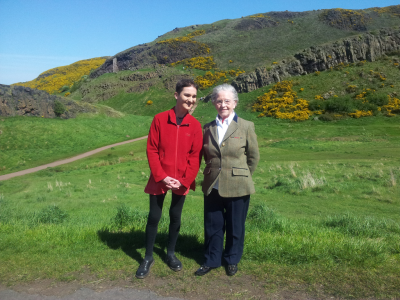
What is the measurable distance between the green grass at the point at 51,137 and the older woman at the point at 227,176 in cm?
2123

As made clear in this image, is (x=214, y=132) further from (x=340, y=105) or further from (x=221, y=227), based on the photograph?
(x=340, y=105)

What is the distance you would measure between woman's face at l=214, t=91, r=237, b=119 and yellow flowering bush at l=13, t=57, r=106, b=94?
8957 centimetres

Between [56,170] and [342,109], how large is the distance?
94.6 feet

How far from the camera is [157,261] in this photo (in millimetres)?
4086

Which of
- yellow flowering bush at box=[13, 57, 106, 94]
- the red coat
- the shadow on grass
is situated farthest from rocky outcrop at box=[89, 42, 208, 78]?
the red coat

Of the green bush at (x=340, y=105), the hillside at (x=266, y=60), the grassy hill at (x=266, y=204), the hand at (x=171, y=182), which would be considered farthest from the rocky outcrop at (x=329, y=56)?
the hand at (x=171, y=182)

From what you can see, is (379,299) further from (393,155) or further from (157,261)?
(393,155)

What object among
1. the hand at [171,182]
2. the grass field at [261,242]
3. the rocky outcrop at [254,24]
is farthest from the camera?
the rocky outcrop at [254,24]

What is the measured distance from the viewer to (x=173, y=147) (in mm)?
3883

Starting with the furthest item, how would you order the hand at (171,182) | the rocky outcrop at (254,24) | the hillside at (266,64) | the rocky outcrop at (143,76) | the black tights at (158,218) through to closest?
the rocky outcrop at (254,24), the rocky outcrop at (143,76), the hillside at (266,64), the black tights at (158,218), the hand at (171,182)

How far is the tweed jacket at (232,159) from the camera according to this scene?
3836mm

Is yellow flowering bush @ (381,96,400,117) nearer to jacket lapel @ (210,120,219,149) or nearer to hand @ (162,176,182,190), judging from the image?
jacket lapel @ (210,120,219,149)

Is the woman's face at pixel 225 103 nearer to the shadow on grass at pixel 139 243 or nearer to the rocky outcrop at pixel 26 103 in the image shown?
the shadow on grass at pixel 139 243

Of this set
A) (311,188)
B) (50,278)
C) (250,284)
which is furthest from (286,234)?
(311,188)
